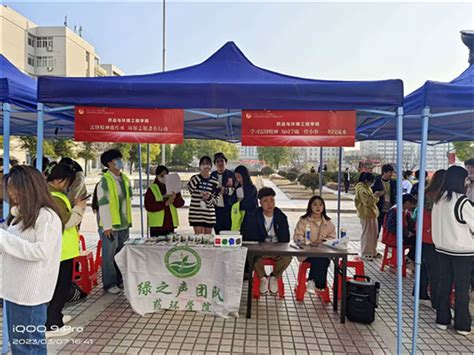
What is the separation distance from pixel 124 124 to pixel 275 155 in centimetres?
4283

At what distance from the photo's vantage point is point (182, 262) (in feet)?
12.0

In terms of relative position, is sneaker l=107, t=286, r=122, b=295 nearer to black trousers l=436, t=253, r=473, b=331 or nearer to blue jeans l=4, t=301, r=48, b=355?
blue jeans l=4, t=301, r=48, b=355

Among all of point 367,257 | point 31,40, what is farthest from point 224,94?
point 31,40

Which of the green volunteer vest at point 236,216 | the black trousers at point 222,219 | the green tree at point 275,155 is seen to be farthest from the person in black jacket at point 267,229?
the green tree at point 275,155

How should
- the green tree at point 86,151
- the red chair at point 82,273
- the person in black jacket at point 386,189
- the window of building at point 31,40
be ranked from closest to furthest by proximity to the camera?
the red chair at point 82,273, the person in black jacket at point 386,189, the green tree at point 86,151, the window of building at point 31,40

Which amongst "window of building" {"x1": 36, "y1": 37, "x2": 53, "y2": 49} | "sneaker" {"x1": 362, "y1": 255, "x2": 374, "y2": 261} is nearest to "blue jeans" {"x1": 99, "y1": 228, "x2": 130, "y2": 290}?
"sneaker" {"x1": 362, "y1": 255, "x2": 374, "y2": 261}

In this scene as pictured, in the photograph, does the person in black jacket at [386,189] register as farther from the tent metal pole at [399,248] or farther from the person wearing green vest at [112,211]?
the person wearing green vest at [112,211]

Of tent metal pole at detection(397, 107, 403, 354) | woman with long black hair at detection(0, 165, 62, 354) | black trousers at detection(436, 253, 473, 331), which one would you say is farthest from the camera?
black trousers at detection(436, 253, 473, 331)

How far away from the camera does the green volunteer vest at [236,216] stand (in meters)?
4.79

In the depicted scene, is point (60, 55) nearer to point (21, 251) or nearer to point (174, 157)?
point (174, 157)

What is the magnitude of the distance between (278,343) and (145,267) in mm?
1501

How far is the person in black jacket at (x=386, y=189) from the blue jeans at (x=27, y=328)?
18.8ft

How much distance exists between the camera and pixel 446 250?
3.34 m

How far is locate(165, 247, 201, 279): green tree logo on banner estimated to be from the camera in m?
3.63
